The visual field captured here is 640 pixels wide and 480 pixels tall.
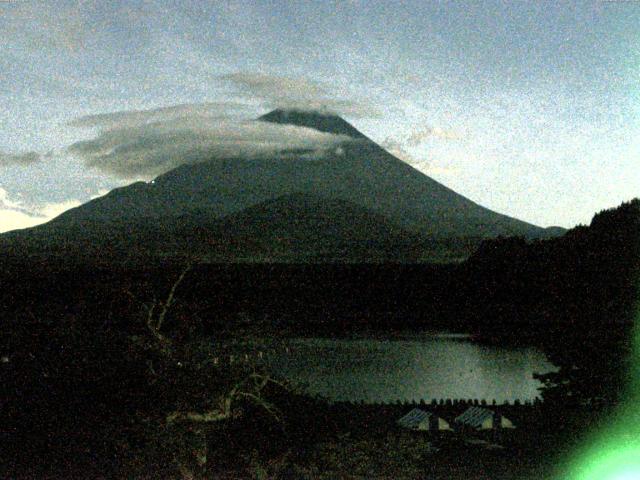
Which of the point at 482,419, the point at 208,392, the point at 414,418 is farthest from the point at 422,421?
the point at 208,392

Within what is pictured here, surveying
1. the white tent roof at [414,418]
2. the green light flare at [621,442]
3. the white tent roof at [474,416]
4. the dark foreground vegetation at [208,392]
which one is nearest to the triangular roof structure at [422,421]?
the white tent roof at [414,418]

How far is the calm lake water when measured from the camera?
28391mm

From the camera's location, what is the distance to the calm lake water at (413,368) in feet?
93.1

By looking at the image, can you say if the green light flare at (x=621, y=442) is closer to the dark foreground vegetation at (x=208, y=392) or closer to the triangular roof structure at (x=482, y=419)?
the dark foreground vegetation at (x=208, y=392)

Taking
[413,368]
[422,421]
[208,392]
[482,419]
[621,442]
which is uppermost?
[208,392]

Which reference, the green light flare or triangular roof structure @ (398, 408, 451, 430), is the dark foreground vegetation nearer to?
the green light flare

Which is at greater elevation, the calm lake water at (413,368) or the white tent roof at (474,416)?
the white tent roof at (474,416)

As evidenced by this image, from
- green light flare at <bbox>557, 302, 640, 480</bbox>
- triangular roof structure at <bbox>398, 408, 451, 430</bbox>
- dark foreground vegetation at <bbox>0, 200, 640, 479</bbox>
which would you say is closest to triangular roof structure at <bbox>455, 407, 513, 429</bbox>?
triangular roof structure at <bbox>398, 408, 451, 430</bbox>

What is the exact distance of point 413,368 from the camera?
36.3 metres

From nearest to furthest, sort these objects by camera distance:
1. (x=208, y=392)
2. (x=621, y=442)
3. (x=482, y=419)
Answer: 1. (x=208, y=392)
2. (x=621, y=442)
3. (x=482, y=419)

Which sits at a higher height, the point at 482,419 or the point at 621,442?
the point at 621,442

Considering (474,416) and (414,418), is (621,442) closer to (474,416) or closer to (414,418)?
(474,416)

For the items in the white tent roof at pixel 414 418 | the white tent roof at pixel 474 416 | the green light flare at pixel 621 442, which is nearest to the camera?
the green light flare at pixel 621 442

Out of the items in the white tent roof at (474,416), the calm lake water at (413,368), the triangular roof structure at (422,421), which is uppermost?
the white tent roof at (474,416)
